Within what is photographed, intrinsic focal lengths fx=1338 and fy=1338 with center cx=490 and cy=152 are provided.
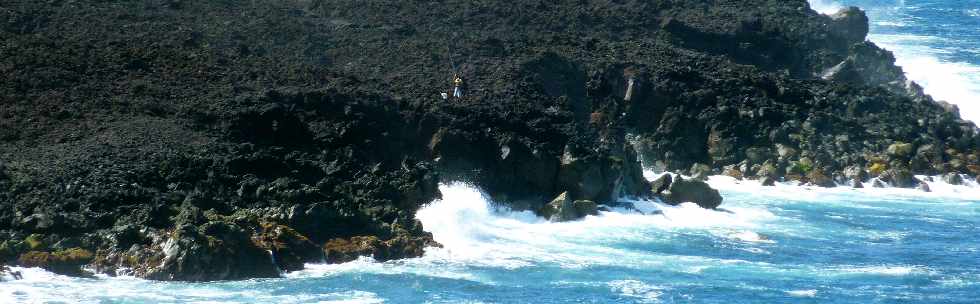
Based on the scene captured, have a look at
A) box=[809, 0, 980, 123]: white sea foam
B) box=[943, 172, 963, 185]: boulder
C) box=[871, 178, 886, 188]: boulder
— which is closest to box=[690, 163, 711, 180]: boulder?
box=[871, 178, 886, 188]: boulder

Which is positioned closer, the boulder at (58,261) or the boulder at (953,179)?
the boulder at (58,261)

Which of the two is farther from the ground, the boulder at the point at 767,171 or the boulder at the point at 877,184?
the boulder at the point at 767,171

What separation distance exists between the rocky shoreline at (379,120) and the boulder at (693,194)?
6 centimetres

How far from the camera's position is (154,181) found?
28.2 m

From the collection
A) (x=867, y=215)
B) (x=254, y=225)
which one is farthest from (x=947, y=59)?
(x=254, y=225)

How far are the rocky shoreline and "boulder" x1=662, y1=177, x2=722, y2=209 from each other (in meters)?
0.06

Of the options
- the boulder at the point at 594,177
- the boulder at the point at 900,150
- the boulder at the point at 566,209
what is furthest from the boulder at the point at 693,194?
the boulder at the point at 900,150

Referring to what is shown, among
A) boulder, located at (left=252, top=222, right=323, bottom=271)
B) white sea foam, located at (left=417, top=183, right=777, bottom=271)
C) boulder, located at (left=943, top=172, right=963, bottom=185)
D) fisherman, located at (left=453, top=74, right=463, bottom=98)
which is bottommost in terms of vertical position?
boulder, located at (left=252, top=222, right=323, bottom=271)

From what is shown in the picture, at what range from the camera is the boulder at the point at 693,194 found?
36.8 m

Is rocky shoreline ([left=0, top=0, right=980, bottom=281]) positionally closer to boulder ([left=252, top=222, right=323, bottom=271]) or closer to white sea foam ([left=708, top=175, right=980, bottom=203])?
boulder ([left=252, top=222, right=323, bottom=271])

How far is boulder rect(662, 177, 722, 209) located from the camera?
121 feet

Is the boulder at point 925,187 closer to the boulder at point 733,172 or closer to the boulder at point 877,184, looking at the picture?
Answer: the boulder at point 877,184

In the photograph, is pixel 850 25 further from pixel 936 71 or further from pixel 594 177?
pixel 594 177

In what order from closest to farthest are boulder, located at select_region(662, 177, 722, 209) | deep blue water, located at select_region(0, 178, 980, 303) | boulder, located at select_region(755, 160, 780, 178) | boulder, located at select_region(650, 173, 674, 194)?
deep blue water, located at select_region(0, 178, 980, 303), boulder, located at select_region(662, 177, 722, 209), boulder, located at select_region(650, 173, 674, 194), boulder, located at select_region(755, 160, 780, 178)
